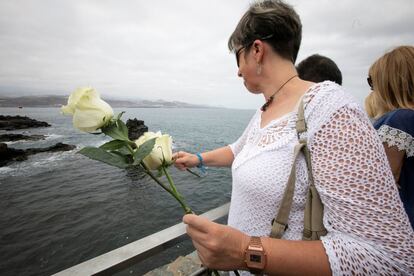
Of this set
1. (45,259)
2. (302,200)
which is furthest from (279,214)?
(45,259)

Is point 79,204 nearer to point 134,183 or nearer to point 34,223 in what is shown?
point 34,223

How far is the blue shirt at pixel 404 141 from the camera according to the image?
197 centimetres

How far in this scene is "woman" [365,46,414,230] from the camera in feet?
6.56

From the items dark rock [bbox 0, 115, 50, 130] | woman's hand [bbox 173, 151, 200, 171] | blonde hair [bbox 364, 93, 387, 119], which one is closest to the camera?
woman's hand [bbox 173, 151, 200, 171]

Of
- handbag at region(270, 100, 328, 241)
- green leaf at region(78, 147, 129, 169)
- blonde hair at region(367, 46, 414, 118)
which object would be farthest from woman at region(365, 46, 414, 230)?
green leaf at region(78, 147, 129, 169)

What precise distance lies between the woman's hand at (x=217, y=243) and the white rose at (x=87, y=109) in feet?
1.67

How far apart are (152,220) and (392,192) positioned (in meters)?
20.1

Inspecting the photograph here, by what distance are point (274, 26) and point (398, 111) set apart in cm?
170

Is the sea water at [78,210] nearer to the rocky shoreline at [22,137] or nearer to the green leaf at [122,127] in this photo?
the rocky shoreline at [22,137]

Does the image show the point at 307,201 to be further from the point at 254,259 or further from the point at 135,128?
the point at 135,128

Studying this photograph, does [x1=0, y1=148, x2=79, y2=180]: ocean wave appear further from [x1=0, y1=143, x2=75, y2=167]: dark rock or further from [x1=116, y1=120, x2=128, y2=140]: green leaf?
[x1=116, y1=120, x2=128, y2=140]: green leaf

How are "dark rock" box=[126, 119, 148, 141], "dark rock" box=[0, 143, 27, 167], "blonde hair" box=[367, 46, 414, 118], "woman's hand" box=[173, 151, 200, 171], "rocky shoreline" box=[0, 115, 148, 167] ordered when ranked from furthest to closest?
"dark rock" box=[126, 119, 148, 141] < "rocky shoreline" box=[0, 115, 148, 167] < "dark rock" box=[0, 143, 27, 167] < "blonde hair" box=[367, 46, 414, 118] < "woman's hand" box=[173, 151, 200, 171]

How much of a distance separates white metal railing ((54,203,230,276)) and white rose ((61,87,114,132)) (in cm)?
83

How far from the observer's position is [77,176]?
28750 millimetres
